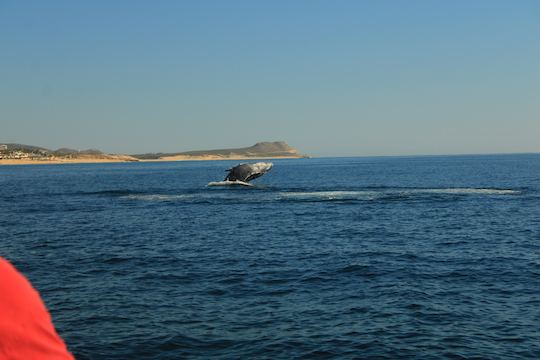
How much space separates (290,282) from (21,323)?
68.3 feet

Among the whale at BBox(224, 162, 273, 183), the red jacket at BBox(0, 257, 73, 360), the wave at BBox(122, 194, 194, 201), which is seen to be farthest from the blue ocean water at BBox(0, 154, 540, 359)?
the whale at BBox(224, 162, 273, 183)

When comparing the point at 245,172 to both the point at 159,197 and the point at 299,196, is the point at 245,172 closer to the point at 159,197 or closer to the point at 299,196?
the point at 299,196

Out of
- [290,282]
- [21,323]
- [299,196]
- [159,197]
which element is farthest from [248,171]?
[21,323]

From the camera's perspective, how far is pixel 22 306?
6.64 ft

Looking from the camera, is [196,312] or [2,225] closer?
[196,312]

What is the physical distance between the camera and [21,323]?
2029mm

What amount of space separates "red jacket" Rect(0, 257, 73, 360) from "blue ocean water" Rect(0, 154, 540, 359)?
516 inches

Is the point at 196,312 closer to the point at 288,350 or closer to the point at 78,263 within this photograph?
the point at 288,350

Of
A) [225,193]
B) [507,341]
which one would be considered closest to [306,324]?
[507,341]

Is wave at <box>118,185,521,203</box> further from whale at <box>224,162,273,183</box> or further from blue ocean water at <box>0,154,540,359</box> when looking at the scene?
blue ocean water at <box>0,154,540,359</box>

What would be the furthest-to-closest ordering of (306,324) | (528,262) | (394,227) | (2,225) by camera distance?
(2,225), (394,227), (528,262), (306,324)

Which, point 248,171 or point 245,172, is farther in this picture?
point 245,172

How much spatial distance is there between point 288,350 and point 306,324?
2139 mm

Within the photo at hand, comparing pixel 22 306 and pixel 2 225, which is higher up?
pixel 22 306
